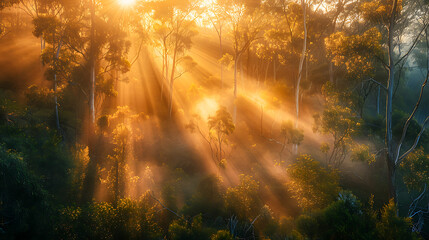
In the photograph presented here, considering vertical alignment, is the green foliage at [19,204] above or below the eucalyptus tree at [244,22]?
below

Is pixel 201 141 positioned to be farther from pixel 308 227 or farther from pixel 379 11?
pixel 379 11

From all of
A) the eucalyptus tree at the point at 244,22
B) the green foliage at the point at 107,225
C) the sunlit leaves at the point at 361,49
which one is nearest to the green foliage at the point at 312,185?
the sunlit leaves at the point at 361,49

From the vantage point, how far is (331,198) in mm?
12008

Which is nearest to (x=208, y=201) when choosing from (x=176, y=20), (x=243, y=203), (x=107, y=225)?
(x=243, y=203)

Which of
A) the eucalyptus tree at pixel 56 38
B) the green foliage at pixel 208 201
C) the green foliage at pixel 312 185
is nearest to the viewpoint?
the green foliage at pixel 312 185

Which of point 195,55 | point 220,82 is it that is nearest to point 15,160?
point 220,82

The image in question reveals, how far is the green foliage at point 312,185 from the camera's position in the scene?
39.8 ft

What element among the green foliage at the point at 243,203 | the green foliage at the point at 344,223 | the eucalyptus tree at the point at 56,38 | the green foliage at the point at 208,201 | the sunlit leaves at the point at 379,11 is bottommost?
the green foliage at the point at 208,201

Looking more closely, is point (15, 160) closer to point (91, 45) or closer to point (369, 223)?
point (91, 45)

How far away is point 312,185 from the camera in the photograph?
12.5m

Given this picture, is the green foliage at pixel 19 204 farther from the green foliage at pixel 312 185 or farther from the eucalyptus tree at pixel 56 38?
the green foliage at pixel 312 185

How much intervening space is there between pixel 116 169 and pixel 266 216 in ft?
30.5

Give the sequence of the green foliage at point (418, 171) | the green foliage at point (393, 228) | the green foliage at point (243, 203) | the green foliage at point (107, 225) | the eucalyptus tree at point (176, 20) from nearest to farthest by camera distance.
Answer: the green foliage at point (393, 228) < the green foliage at point (107, 225) < the green foliage at point (243, 203) < the green foliage at point (418, 171) < the eucalyptus tree at point (176, 20)

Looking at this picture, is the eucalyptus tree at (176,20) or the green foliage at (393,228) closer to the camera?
the green foliage at (393,228)
